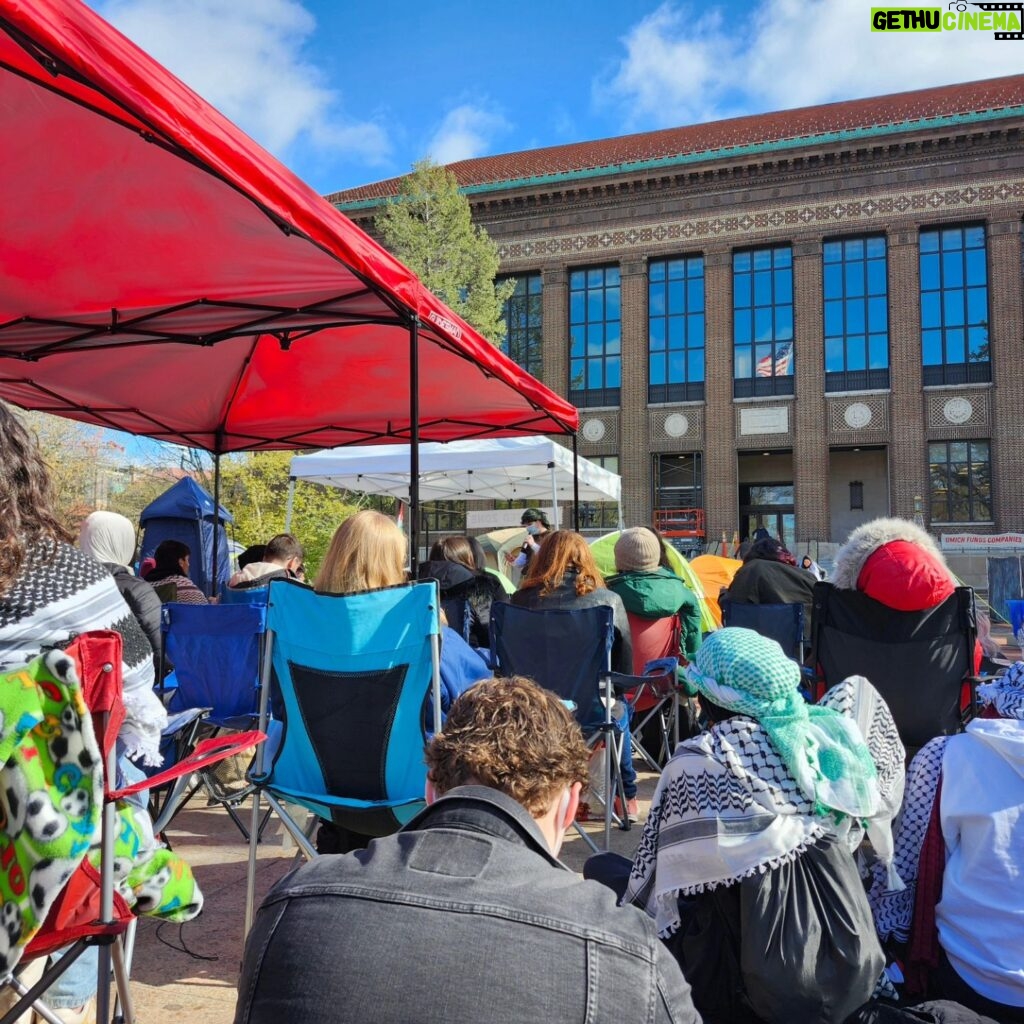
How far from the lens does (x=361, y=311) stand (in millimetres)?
4547

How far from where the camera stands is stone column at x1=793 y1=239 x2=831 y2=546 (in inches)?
1000

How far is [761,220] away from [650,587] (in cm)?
2382

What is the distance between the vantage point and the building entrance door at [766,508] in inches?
1082

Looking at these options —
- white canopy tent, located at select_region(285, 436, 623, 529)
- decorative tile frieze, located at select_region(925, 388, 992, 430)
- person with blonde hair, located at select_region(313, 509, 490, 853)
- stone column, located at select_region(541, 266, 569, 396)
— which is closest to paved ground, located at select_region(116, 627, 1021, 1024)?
person with blonde hair, located at select_region(313, 509, 490, 853)

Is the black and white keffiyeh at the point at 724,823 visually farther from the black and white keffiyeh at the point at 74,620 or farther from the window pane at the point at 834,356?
the window pane at the point at 834,356

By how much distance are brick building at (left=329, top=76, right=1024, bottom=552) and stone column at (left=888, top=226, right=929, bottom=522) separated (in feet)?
0.19

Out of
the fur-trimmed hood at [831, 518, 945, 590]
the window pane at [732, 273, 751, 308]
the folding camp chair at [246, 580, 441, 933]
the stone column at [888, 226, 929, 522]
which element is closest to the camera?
the folding camp chair at [246, 580, 441, 933]

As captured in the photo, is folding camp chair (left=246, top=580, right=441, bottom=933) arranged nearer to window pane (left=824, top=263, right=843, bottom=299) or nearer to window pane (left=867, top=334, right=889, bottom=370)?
window pane (left=867, top=334, right=889, bottom=370)

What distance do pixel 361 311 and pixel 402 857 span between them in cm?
390

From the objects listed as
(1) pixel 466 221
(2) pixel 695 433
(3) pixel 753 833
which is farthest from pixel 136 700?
(2) pixel 695 433

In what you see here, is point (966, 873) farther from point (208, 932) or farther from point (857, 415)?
point (857, 415)

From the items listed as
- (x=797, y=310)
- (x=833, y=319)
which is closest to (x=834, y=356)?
(x=833, y=319)

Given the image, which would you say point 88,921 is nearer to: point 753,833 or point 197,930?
point 753,833

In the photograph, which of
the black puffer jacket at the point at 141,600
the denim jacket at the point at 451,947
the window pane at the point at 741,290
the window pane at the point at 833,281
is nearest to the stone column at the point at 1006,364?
the window pane at the point at 833,281
